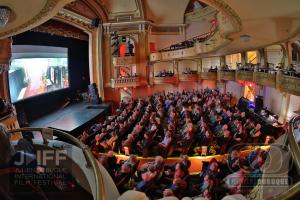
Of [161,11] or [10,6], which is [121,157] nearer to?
[10,6]

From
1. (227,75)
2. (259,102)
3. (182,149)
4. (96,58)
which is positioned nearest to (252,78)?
(259,102)

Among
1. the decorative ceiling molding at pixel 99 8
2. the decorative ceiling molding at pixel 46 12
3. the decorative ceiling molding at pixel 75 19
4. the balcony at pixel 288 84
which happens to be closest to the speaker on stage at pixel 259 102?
the balcony at pixel 288 84

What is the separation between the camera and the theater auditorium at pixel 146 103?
2695mm

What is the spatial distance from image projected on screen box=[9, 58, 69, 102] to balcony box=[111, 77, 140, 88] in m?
3.83

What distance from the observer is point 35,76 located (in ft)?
40.0

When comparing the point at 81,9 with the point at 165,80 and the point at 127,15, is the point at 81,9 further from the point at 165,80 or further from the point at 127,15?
the point at 165,80

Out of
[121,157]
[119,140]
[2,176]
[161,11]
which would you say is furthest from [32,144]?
[161,11]

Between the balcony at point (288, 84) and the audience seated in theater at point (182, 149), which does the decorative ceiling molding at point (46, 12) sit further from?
the balcony at point (288, 84)

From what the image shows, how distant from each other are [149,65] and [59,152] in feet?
57.5

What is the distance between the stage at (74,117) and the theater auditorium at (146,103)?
0.32 feet

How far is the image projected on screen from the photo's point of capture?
10.8m

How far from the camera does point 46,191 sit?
2785mm

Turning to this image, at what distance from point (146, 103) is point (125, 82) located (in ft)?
16.5

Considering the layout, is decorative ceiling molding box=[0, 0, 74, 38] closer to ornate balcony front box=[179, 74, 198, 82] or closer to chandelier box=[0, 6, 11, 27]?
chandelier box=[0, 6, 11, 27]
